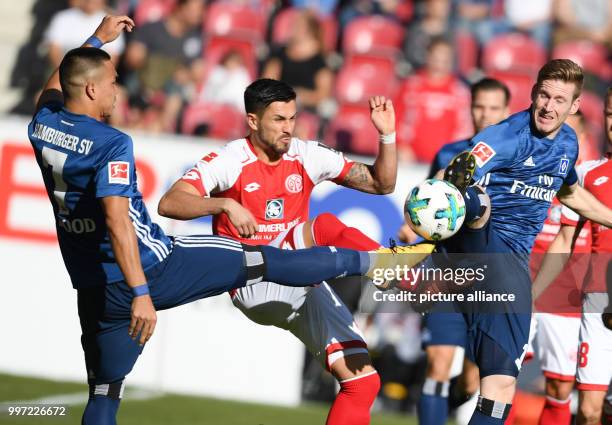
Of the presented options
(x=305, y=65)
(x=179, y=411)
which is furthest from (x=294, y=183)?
(x=305, y=65)

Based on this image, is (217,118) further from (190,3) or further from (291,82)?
(190,3)

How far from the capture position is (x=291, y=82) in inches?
549

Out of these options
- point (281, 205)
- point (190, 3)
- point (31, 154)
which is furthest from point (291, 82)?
point (281, 205)

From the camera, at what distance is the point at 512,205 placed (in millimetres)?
7117

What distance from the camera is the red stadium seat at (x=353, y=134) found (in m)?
13.5

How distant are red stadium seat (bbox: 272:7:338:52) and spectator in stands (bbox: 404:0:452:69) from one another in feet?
3.57

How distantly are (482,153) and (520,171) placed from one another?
0.41m

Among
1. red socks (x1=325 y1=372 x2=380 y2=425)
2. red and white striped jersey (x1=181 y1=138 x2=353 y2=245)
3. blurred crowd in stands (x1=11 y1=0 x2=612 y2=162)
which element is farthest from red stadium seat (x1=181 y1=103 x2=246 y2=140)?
red socks (x1=325 y1=372 x2=380 y2=425)

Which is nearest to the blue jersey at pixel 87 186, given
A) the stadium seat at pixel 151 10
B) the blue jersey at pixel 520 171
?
the blue jersey at pixel 520 171

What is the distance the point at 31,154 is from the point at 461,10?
A: 6693 mm

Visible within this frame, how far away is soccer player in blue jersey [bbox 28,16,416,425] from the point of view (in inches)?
240

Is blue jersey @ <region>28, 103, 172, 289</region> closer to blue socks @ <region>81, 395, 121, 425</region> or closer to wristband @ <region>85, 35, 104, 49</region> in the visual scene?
blue socks @ <region>81, 395, 121, 425</region>

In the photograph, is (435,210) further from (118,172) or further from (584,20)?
(584,20)

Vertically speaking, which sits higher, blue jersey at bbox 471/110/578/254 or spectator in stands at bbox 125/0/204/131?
spectator in stands at bbox 125/0/204/131
